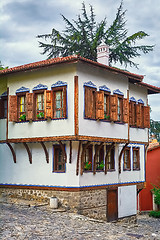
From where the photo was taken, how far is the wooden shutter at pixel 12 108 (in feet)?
61.6

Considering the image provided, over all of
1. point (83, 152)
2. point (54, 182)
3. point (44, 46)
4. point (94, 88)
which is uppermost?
point (44, 46)

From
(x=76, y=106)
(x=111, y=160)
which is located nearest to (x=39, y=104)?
(x=76, y=106)

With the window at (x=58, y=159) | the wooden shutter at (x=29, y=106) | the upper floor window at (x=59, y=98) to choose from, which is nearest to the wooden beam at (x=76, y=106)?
the upper floor window at (x=59, y=98)

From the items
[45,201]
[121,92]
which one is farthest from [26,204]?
[121,92]

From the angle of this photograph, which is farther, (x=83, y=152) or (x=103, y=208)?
(x=103, y=208)

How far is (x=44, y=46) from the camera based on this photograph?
2994 centimetres

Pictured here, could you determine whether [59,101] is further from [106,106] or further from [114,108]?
[114,108]

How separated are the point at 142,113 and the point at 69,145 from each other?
6.52 m

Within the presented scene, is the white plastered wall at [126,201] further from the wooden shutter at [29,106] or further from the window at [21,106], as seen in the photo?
the window at [21,106]

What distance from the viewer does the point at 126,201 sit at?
20953mm

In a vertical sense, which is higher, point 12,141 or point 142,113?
point 142,113

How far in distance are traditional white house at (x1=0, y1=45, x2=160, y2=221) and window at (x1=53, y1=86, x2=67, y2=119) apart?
0.04m

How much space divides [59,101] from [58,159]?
2748 mm

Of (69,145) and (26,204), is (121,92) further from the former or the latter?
(26,204)
